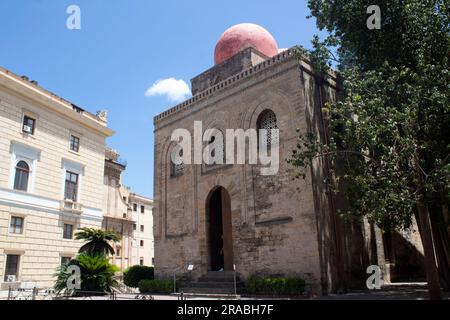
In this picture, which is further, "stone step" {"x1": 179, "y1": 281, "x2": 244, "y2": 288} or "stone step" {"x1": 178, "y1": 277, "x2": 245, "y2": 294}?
"stone step" {"x1": 179, "y1": 281, "x2": 244, "y2": 288}

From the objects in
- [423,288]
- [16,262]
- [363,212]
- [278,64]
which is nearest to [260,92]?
[278,64]

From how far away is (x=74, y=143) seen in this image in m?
24.9

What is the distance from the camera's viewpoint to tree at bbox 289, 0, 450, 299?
1105 cm

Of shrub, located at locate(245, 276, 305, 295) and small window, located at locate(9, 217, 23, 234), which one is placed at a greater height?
small window, located at locate(9, 217, 23, 234)

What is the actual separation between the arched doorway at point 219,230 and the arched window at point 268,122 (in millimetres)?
3746

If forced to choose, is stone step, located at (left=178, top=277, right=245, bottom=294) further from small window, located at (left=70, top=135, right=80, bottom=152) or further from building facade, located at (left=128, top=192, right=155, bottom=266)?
building facade, located at (left=128, top=192, right=155, bottom=266)

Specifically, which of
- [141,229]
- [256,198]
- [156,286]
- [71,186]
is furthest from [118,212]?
[256,198]

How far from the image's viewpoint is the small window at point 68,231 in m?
22.9

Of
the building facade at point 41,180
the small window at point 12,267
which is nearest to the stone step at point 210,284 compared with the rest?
the building facade at point 41,180

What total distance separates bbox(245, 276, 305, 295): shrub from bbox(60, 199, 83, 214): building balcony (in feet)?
40.8

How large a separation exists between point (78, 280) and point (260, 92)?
36.6ft
